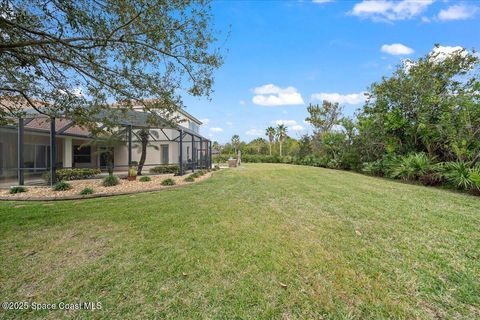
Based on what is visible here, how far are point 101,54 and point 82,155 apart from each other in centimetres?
1365

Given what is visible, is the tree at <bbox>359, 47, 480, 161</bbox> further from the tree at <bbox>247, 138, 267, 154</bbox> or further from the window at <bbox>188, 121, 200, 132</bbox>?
the tree at <bbox>247, 138, 267, 154</bbox>

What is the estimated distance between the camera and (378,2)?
716 cm

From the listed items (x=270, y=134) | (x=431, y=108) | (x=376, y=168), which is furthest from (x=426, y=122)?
(x=270, y=134)

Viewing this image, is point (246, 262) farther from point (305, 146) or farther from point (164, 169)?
point (305, 146)

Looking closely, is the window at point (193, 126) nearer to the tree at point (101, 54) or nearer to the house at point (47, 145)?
the house at point (47, 145)

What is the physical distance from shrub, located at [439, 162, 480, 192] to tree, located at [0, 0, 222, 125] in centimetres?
932

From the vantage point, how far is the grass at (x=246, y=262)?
2.17m

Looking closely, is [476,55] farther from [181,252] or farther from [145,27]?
[181,252]

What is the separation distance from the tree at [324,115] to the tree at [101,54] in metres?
27.6

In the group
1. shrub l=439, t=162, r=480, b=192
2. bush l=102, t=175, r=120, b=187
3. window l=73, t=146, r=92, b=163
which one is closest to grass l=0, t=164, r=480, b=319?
shrub l=439, t=162, r=480, b=192

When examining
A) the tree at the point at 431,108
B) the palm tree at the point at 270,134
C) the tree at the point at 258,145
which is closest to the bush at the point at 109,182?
the tree at the point at 431,108

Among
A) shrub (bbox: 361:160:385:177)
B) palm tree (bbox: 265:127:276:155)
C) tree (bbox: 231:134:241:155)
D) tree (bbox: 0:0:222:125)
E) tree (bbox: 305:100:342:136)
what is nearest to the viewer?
tree (bbox: 0:0:222:125)

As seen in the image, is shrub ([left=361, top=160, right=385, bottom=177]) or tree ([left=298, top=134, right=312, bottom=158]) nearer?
shrub ([left=361, top=160, right=385, bottom=177])

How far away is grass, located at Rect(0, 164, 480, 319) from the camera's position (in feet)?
7.13
